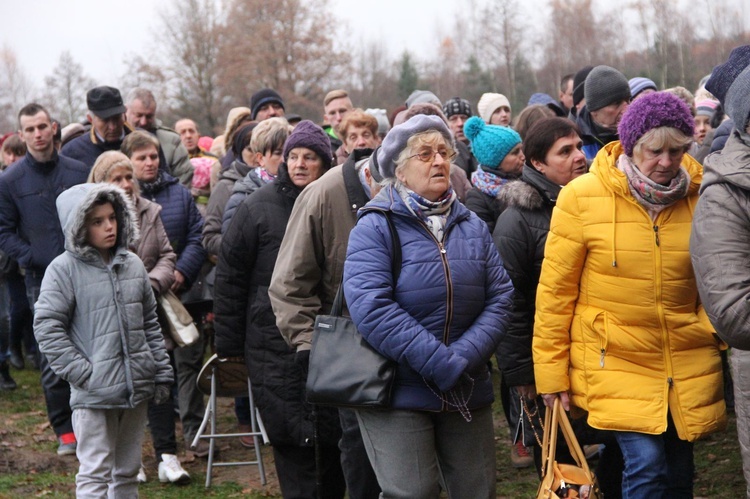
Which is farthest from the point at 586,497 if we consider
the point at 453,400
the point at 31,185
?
the point at 31,185

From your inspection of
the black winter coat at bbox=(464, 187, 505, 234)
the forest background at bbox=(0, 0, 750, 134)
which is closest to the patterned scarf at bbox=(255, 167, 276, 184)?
the black winter coat at bbox=(464, 187, 505, 234)

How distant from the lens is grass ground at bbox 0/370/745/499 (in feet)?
21.2

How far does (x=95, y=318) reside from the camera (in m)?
5.70

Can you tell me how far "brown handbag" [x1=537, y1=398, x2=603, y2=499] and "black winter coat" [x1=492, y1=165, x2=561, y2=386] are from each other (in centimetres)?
56

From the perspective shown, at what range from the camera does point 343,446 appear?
517 cm

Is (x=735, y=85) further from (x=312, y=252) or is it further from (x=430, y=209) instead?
(x=312, y=252)

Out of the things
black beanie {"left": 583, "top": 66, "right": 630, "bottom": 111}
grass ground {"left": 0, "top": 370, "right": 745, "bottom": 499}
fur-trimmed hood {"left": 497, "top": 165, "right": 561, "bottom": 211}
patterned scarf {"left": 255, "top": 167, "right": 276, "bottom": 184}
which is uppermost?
black beanie {"left": 583, "top": 66, "right": 630, "bottom": 111}

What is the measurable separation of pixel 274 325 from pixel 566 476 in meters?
2.01

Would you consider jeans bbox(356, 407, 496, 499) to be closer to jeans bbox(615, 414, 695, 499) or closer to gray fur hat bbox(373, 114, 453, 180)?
jeans bbox(615, 414, 695, 499)

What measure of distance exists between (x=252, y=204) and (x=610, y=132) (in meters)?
2.34

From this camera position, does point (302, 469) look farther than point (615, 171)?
Yes

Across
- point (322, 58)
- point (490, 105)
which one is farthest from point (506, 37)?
point (490, 105)

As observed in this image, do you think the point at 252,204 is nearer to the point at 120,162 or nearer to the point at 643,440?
the point at 120,162

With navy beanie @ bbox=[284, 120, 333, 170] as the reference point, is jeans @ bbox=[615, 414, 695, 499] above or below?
below
